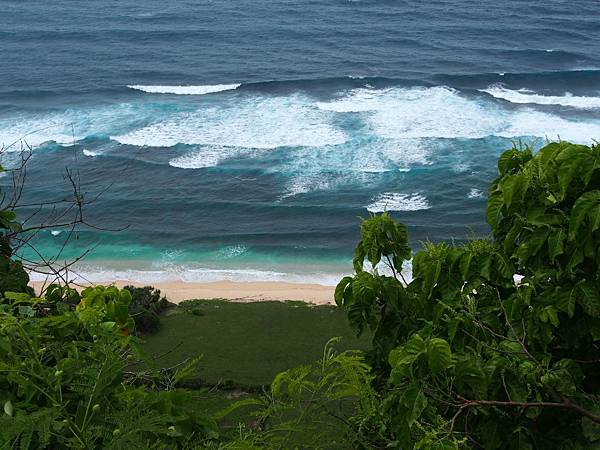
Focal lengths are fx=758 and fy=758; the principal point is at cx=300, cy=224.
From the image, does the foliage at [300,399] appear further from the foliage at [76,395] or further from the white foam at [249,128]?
the white foam at [249,128]

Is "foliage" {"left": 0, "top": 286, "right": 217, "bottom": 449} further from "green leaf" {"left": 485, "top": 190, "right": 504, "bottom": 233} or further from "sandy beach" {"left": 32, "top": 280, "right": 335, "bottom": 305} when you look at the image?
"sandy beach" {"left": 32, "top": 280, "right": 335, "bottom": 305}

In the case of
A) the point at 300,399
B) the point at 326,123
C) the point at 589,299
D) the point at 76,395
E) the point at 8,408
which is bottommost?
the point at 326,123

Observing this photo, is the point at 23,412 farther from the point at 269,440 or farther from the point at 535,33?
the point at 535,33

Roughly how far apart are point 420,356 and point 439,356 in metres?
0.16

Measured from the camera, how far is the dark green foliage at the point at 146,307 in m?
15.8

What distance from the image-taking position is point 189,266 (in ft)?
74.1

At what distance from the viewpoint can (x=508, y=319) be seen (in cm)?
568

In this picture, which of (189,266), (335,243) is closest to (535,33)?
(335,243)

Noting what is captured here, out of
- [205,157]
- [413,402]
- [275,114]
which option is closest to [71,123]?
[205,157]

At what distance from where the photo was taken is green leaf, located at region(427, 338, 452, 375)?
15.3 feet

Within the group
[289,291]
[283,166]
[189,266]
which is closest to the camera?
[289,291]

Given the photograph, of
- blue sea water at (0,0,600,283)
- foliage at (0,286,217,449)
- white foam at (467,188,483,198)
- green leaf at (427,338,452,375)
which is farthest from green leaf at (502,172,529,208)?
white foam at (467,188,483,198)

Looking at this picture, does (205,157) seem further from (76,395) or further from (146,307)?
(76,395)

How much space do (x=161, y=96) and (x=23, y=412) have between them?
3658 centimetres
